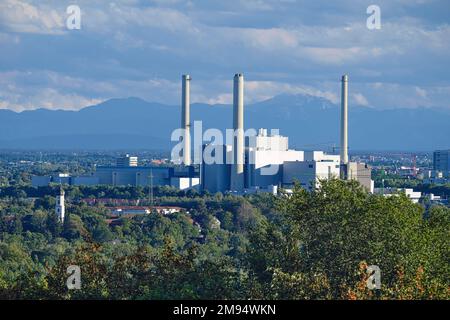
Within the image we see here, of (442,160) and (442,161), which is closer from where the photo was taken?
(442,160)

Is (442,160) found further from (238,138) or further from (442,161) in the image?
(238,138)

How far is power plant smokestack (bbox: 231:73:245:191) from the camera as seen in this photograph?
367 ft

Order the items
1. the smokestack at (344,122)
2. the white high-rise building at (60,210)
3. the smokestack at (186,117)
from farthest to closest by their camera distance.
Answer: the smokestack at (186,117), the smokestack at (344,122), the white high-rise building at (60,210)

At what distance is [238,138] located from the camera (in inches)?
4476

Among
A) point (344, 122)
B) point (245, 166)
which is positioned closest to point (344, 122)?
point (344, 122)

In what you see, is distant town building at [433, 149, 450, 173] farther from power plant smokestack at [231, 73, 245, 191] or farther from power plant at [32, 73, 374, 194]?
power plant smokestack at [231, 73, 245, 191]

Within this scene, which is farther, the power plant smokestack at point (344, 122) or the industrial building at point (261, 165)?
the power plant smokestack at point (344, 122)

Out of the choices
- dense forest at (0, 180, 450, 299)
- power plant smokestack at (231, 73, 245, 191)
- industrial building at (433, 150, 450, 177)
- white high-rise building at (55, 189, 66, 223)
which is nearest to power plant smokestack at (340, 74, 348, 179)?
power plant smokestack at (231, 73, 245, 191)

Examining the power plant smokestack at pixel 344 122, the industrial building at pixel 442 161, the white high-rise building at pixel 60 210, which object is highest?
the power plant smokestack at pixel 344 122

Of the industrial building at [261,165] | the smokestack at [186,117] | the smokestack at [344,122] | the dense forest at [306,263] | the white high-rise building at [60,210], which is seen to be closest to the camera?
the dense forest at [306,263]

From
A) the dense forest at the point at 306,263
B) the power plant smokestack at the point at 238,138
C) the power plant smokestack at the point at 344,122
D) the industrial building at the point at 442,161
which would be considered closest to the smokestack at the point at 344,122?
the power plant smokestack at the point at 344,122

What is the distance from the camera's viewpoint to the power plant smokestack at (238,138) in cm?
11200

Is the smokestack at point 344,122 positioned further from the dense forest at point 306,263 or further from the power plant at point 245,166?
the dense forest at point 306,263
